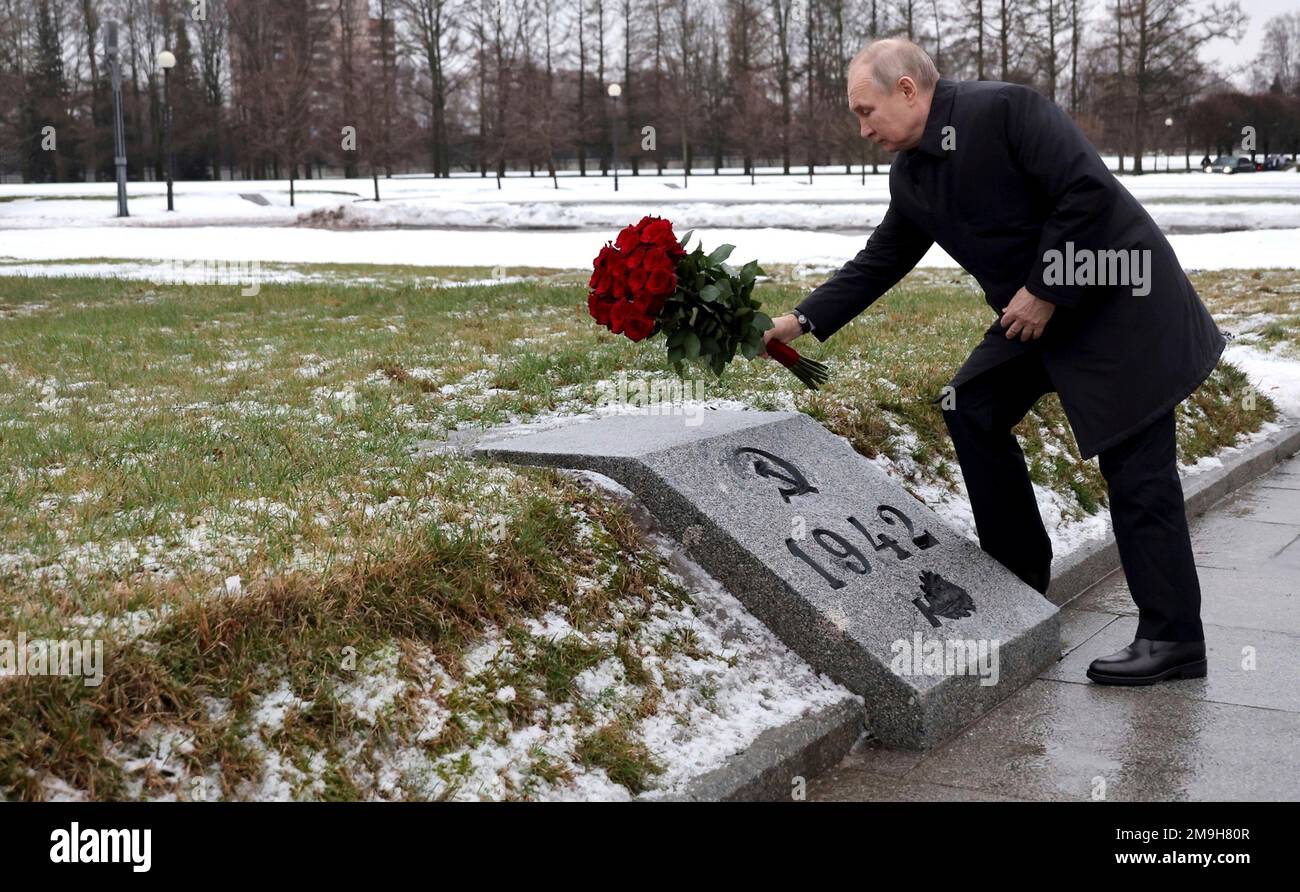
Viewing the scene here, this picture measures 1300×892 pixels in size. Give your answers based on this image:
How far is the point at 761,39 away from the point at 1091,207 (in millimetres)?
52789

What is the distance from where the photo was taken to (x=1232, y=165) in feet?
193

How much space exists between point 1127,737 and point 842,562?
99 cm

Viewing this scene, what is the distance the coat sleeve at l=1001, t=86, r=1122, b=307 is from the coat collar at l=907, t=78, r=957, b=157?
188 mm

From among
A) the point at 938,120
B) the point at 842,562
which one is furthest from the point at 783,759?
the point at 938,120

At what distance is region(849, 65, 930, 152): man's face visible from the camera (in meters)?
4.08

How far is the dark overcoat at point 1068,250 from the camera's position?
3.91 m

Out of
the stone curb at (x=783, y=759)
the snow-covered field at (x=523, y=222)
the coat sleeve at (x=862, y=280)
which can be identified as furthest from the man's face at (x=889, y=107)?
the snow-covered field at (x=523, y=222)

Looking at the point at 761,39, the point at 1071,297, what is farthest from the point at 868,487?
the point at 761,39

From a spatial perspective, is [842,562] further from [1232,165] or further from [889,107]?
[1232,165]

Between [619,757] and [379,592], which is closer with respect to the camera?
[619,757]

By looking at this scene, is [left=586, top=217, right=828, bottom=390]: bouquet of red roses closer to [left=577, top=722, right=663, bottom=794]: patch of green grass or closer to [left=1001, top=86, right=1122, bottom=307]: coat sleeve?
[left=1001, top=86, right=1122, bottom=307]: coat sleeve

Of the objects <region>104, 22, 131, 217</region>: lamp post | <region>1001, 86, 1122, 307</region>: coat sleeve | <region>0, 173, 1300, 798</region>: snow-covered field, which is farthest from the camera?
<region>104, 22, 131, 217</region>: lamp post

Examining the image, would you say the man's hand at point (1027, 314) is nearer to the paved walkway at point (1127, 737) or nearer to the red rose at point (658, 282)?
the red rose at point (658, 282)

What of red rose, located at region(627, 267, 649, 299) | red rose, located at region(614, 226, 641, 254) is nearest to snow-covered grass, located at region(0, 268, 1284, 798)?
red rose, located at region(627, 267, 649, 299)
